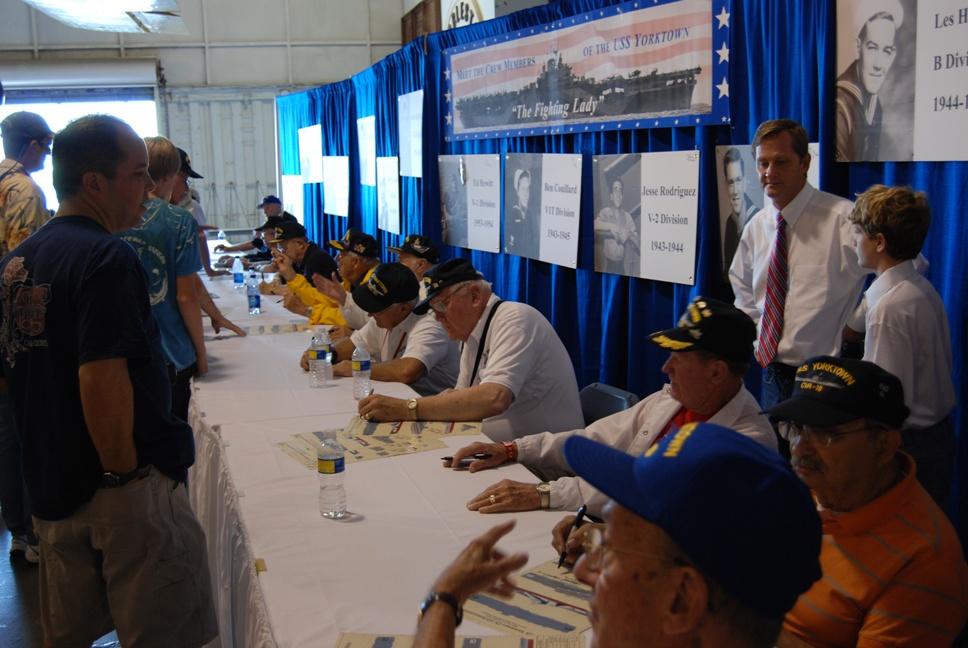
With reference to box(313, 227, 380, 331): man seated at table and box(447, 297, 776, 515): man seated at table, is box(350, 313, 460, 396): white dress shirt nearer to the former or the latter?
box(313, 227, 380, 331): man seated at table

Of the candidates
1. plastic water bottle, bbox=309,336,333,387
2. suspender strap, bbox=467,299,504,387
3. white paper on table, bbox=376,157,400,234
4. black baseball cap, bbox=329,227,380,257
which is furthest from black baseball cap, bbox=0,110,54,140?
white paper on table, bbox=376,157,400,234

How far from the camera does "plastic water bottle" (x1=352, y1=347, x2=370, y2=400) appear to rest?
3.24m

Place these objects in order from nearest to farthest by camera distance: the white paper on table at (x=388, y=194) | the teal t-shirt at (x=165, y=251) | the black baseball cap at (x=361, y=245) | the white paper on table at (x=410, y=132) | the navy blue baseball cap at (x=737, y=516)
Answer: the navy blue baseball cap at (x=737, y=516)
the teal t-shirt at (x=165, y=251)
the black baseball cap at (x=361, y=245)
the white paper on table at (x=410, y=132)
the white paper on table at (x=388, y=194)

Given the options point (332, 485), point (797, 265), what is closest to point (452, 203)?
point (797, 265)

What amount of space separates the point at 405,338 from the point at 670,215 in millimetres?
1295

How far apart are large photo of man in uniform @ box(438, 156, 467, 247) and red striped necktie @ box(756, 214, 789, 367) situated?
135 inches

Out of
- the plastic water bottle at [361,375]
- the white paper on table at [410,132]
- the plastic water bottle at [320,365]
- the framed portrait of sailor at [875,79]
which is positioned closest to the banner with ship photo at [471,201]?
the white paper on table at [410,132]

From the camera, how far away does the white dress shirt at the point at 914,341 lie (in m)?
2.38

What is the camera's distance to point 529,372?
9.41 ft

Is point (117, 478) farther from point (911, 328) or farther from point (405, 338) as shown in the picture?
point (911, 328)

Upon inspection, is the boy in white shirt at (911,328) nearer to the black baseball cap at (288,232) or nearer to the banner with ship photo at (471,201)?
the banner with ship photo at (471,201)

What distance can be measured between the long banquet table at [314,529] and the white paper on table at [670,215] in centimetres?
137

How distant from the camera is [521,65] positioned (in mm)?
5133

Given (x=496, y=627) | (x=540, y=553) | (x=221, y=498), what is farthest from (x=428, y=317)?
(x=496, y=627)
